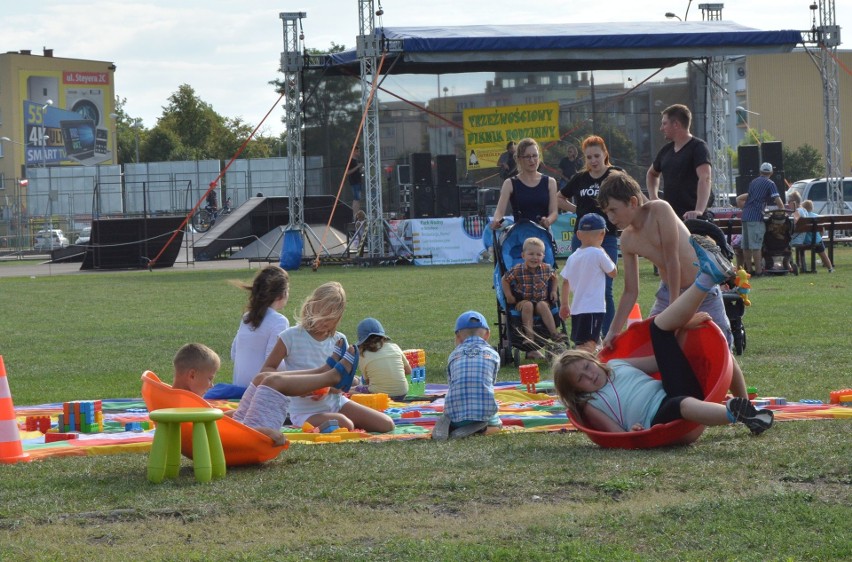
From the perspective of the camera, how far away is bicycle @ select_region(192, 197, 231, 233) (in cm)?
4750

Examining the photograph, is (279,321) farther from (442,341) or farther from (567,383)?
(442,341)

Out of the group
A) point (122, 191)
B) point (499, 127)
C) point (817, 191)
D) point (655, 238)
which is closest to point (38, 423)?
point (655, 238)

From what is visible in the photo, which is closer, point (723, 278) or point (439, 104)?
point (723, 278)

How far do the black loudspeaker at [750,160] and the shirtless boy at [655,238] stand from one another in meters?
25.2

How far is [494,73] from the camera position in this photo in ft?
103

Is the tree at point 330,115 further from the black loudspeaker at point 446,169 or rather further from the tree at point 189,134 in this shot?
the tree at point 189,134

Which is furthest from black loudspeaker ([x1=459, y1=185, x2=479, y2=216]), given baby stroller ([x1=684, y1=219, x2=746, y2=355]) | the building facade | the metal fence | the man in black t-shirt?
the building facade

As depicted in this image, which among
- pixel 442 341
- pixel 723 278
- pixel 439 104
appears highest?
pixel 439 104

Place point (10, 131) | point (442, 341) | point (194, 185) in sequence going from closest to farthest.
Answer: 1. point (442, 341)
2. point (194, 185)
3. point (10, 131)

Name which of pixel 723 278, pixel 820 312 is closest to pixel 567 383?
pixel 723 278

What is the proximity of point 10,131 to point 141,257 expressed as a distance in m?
63.0

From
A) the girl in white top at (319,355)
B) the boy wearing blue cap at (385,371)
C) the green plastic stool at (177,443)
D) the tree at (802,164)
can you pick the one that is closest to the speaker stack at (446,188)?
the boy wearing blue cap at (385,371)

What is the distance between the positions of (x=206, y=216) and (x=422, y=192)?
21908 millimetres

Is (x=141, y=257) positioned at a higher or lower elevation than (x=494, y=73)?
lower
